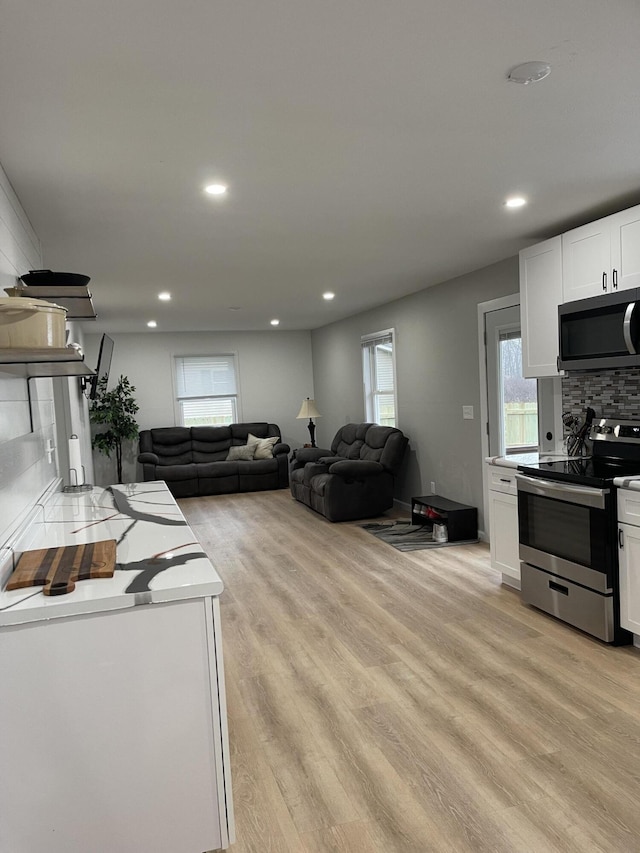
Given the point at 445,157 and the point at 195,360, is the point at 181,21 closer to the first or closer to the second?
the point at 445,157

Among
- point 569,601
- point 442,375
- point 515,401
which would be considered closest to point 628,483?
point 569,601

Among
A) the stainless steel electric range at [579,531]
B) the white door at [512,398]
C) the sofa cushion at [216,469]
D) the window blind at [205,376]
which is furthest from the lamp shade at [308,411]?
the stainless steel electric range at [579,531]

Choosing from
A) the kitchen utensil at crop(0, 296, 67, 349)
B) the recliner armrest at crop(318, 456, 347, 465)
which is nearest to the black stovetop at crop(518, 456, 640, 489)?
the kitchen utensil at crop(0, 296, 67, 349)

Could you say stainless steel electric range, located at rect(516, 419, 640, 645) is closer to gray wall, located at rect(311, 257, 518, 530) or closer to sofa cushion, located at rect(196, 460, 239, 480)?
gray wall, located at rect(311, 257, 518, 530)

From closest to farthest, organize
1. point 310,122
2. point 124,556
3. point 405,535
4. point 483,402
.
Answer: point 124,556 < point 310,122 < point 483,402 < point 405,535

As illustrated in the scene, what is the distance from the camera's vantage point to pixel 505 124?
8.05 feet

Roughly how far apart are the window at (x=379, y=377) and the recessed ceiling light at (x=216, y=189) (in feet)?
14.1

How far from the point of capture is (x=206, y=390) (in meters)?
9.81

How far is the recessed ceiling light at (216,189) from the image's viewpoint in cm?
301

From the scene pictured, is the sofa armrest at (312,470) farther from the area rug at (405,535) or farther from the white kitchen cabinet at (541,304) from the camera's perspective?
the white kitchen cabinet at (541,304)

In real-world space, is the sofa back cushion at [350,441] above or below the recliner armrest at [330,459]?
above

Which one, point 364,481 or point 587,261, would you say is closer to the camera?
point 587,261

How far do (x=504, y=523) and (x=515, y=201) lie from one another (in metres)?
2.03

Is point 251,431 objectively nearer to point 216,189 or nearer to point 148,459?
point 148,459
